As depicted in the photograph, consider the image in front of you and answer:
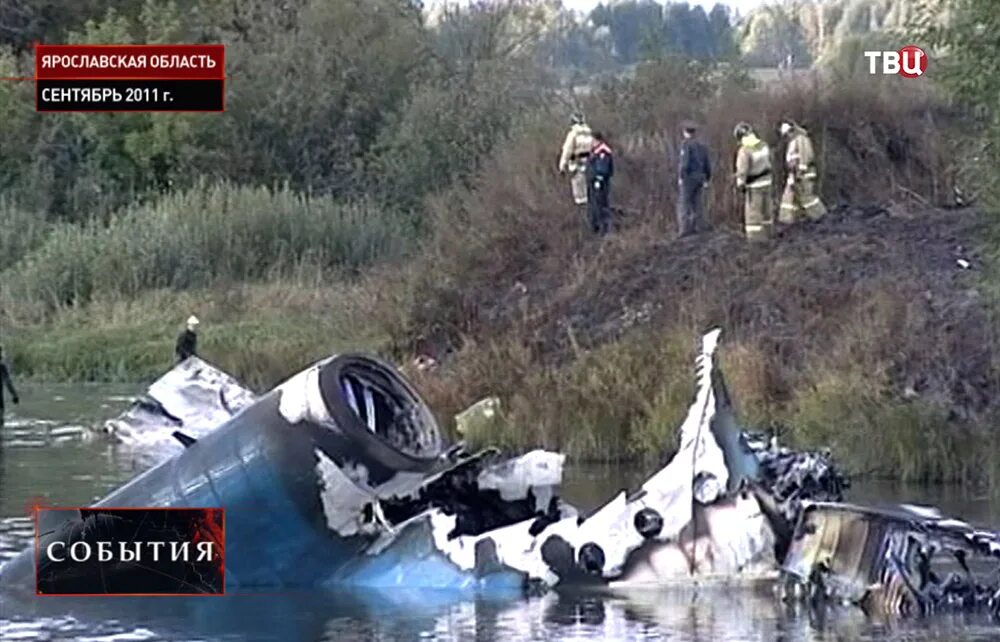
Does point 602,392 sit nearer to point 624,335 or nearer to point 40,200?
point 624,335

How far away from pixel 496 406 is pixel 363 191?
29.5 meters

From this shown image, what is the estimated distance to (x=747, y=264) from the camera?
32594 millimetres

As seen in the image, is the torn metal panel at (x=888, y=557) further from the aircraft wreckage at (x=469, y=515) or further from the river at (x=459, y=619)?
the river at (x=459, y=619)

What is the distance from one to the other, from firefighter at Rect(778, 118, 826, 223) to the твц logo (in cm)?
173

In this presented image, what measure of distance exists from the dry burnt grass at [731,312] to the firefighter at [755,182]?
292 mm

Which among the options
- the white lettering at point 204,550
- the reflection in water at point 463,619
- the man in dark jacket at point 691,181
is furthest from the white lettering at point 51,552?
the man in dark jacket at point 691,181

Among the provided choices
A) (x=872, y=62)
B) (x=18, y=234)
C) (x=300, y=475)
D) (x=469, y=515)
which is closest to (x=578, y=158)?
(x=872, y=62)

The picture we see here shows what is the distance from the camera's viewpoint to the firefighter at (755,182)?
34.0 metres

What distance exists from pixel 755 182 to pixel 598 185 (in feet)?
9.22

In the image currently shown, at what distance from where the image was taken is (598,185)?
119ft

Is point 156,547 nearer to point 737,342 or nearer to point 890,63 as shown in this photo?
point 737,342

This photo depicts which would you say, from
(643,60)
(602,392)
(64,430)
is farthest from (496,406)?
(643,60)

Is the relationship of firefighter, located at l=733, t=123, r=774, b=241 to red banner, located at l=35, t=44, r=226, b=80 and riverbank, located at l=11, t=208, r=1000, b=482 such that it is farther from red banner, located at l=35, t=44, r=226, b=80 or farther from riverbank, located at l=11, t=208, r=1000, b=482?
red banner, located at l=35, t=44, r=226, b=80

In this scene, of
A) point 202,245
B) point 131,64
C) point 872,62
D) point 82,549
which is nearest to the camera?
point 82,549
